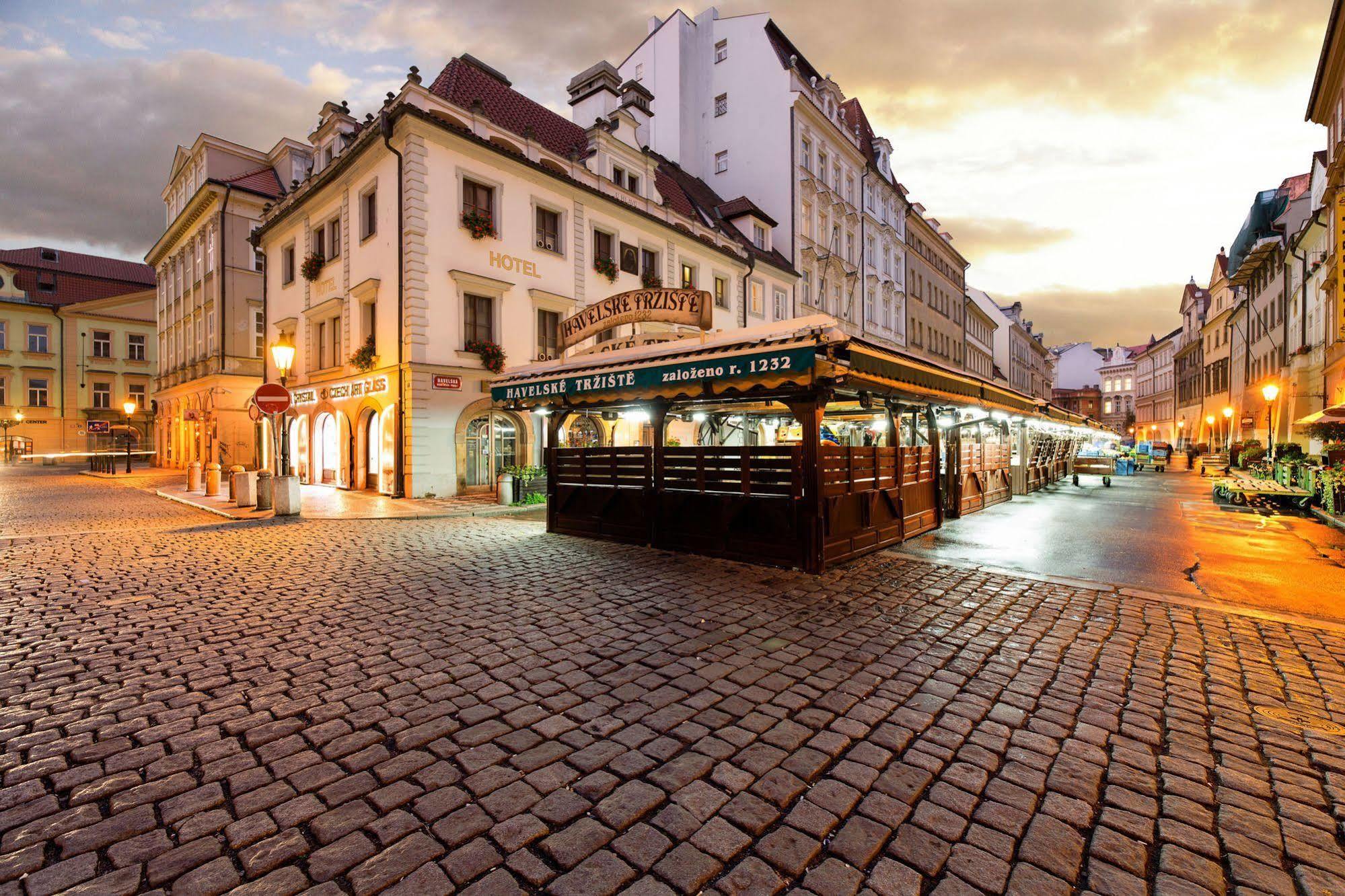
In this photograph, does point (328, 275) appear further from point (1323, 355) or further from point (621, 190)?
point (1323, 355)

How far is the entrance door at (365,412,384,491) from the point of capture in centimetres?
1889

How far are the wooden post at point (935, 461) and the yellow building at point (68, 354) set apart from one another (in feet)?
177

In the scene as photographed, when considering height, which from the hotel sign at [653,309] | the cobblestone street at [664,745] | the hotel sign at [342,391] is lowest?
the cobblestone street at [664,745]

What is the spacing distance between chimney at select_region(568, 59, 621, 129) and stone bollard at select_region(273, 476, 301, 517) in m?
21.0

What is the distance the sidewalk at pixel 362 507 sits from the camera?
13516 mm

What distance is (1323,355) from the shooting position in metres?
24.5

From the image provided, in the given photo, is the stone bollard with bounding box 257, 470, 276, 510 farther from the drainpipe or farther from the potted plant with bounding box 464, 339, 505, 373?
the potted plant with bounding box 464, 339, 505, 373

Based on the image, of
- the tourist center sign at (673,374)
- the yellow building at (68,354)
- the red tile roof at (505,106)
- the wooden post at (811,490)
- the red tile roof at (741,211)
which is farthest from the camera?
the yellow building at (68,354)

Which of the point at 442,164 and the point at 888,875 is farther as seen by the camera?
the point at 442,164

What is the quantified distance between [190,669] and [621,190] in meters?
21.9

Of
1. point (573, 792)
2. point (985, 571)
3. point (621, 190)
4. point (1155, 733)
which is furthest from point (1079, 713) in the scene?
point (621, 190)

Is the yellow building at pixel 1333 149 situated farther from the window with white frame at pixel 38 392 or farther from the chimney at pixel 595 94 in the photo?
the window with white frame at pixel 38 392

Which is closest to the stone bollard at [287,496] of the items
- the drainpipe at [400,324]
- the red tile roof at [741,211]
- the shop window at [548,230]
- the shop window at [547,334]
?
the drainpipe at [400,324]

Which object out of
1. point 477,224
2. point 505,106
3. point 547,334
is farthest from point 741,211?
point 477,224
